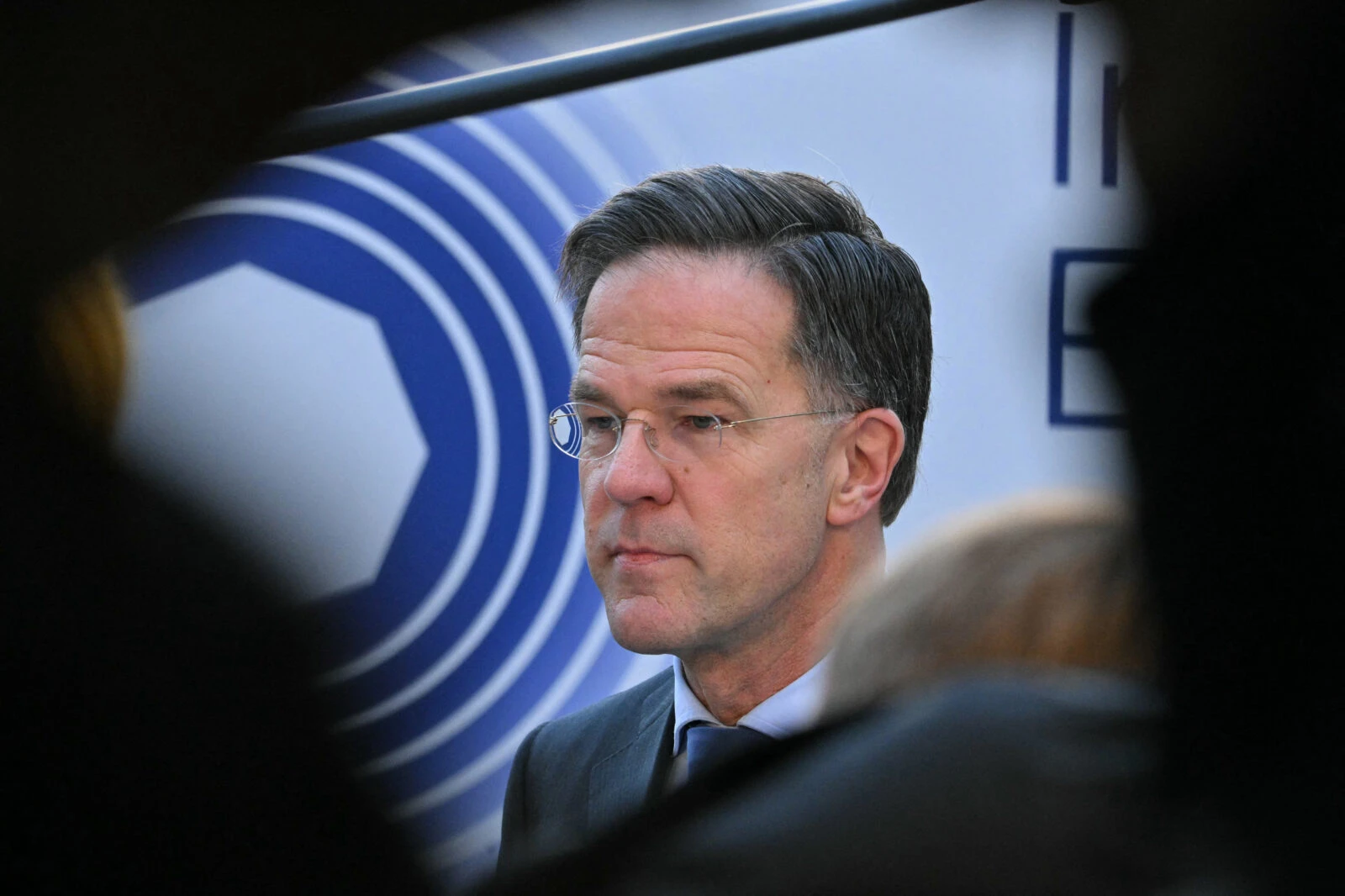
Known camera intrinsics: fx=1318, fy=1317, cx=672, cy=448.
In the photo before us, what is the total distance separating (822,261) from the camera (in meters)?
1.78

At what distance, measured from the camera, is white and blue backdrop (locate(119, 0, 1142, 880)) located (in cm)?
162

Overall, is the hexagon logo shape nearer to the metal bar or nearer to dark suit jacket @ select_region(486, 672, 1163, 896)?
the metal bar

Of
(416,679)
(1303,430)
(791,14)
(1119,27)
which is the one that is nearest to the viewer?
(1303,430)

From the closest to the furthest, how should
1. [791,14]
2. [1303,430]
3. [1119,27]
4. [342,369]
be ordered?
[1303,430] < [1119,27] < [791,14] < [342,369]

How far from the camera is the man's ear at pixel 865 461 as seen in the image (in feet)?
5.81

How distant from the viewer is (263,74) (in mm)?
804

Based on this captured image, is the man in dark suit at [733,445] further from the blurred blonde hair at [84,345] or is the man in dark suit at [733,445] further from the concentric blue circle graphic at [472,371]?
the blurred blonde hair at [84,345]

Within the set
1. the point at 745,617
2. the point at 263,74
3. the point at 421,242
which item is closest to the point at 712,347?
the point at 745,617

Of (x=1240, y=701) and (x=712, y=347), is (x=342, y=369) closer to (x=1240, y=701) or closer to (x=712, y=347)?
(x=712, y=347)

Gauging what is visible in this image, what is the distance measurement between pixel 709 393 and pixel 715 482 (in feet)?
0.39

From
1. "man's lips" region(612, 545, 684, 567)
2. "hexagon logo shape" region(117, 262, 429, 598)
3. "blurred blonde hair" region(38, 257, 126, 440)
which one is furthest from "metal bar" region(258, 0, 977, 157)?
"man's lips" region(612, 545, 684, 567)

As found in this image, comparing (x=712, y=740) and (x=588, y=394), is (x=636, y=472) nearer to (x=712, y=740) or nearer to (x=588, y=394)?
(x=588, y=394)

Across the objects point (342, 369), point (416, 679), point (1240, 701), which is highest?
point (342, 369)

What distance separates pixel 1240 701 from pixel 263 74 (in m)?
0.65
